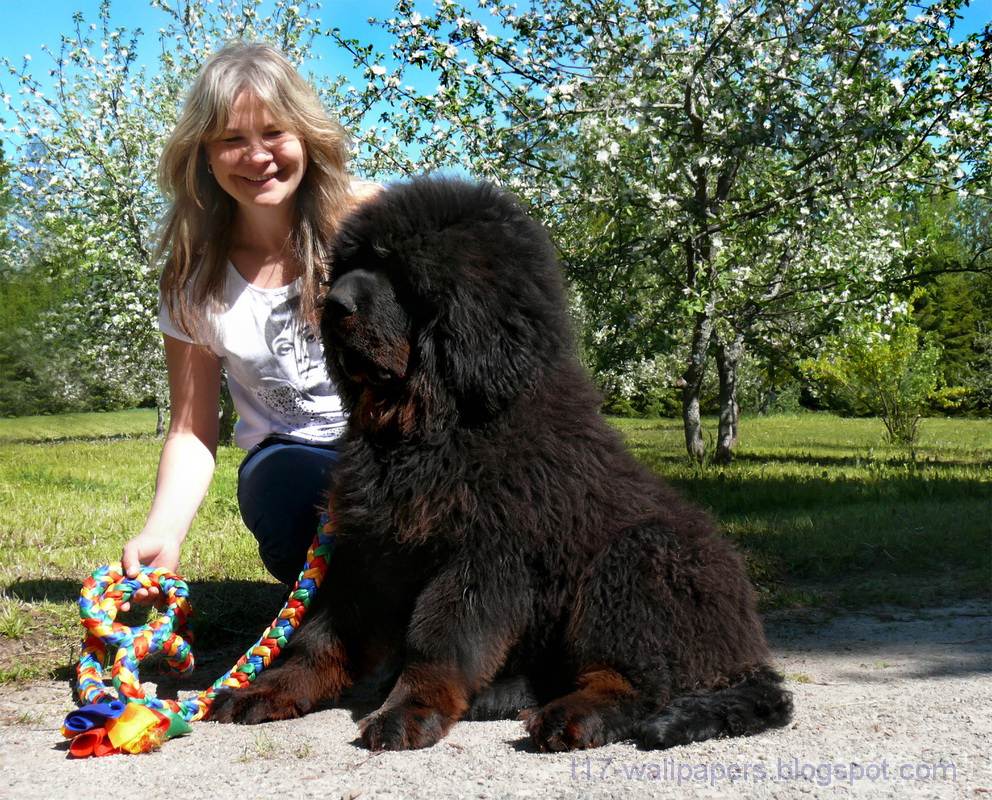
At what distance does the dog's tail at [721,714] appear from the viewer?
2.55 m

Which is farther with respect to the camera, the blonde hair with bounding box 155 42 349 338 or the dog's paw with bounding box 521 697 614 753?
the blonde hair with bounding box 155 42 349 338

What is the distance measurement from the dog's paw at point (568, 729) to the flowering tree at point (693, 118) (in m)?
5.67

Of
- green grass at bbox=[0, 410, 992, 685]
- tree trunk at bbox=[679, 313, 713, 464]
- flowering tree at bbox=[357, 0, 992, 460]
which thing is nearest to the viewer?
green grass at bbox=[0, 410, 992, 685]

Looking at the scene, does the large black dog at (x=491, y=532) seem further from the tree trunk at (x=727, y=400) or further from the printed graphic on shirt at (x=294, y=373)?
the tree trunk at (x=727, y=400)

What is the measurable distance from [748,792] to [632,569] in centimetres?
76

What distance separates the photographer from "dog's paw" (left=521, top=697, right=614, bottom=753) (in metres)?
2.54

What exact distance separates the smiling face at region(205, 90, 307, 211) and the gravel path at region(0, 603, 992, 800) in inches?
79.3

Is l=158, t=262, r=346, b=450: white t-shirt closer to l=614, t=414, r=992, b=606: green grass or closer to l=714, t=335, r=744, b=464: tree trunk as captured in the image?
l=614, t=414, r=992, b=606: green grass

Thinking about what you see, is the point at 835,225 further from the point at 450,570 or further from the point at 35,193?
the point at 35,193

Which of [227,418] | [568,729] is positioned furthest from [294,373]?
[227,418]

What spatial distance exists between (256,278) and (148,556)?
1267 millimetres

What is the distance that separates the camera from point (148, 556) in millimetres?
3273

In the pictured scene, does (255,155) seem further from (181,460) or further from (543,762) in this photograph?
(543,762)

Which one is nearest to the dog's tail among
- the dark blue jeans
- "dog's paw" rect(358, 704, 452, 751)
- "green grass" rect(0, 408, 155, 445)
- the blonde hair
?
"dog's paw" rect(358, 704, 452, 751)
